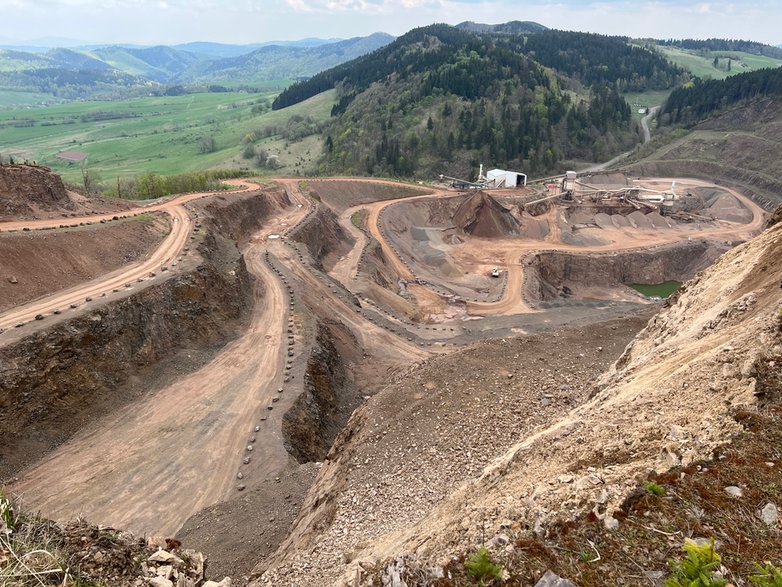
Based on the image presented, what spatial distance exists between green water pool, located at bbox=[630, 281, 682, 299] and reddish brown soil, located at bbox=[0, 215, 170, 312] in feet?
226

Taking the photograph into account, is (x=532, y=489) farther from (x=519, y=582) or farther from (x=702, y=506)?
(x=702, y=506)

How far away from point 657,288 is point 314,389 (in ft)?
212

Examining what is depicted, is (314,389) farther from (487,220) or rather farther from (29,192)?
(487,220)

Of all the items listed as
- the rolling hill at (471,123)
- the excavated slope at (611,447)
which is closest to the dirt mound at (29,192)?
the excavated slope at (611,447)

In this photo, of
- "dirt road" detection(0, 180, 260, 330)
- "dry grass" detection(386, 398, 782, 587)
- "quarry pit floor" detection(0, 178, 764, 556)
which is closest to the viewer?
"dry grass" detection(386, 398, 782, 587)

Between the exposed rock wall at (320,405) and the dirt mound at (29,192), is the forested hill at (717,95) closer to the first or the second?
the exposed rock wall at (320,405)

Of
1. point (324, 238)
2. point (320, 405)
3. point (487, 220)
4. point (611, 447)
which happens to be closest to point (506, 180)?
point (487, 220)

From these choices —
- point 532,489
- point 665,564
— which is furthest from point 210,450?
point 665,564

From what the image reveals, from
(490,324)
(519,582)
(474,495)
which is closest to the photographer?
(519,582)

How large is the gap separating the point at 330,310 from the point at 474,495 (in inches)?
1255

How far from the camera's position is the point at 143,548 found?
12062 mm

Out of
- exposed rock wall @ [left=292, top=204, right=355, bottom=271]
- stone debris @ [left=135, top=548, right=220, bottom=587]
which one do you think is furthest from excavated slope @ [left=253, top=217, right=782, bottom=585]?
exposed rock wall @ [left=292, top=204, right=355, bottom=271]

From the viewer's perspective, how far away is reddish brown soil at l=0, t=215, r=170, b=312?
100ft

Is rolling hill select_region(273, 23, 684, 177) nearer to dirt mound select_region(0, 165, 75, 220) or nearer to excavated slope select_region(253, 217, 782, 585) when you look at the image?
dirt mound select_region(0, 165, 75, 220)
